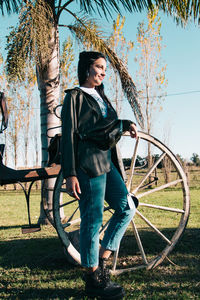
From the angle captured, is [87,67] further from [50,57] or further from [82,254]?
[50,57]

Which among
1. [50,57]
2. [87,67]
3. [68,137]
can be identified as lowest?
[68,137]

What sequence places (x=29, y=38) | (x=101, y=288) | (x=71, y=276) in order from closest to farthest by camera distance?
(x=101, y=288) → (x=71, y=276) → (x=29, y=38)

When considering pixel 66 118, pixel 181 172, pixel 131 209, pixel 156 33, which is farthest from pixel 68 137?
pixel 156 33

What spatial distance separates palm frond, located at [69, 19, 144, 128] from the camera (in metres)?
6.56

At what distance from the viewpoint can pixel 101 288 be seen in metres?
2.18

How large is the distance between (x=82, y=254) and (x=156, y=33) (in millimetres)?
16325

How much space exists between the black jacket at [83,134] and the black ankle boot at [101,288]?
0.69 metres

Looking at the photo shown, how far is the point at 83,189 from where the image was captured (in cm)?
217

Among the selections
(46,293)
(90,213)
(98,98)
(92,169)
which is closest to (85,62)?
(98,98)

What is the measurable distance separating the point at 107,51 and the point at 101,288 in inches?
212

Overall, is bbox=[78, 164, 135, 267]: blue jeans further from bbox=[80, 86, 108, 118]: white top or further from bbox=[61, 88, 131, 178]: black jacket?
bbox=[80, 86, 108, 118]: white top

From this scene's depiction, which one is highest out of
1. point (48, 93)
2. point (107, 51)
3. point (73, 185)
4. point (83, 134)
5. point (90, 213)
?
point (107, 51)

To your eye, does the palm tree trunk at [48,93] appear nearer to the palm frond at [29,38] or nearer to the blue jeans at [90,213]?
the palm frond at [29,38]

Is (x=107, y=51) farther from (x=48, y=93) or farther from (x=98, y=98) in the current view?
(x=98, y=98)
